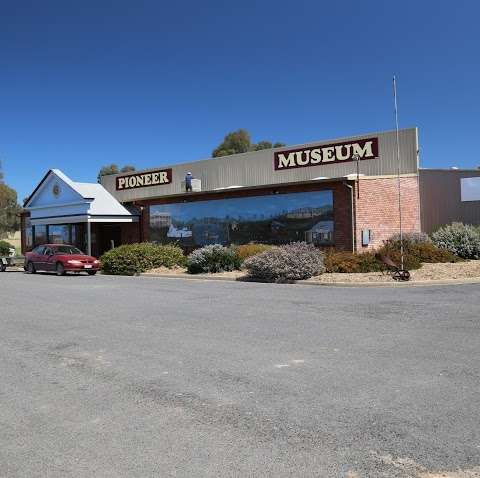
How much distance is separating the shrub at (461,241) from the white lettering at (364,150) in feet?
15.4

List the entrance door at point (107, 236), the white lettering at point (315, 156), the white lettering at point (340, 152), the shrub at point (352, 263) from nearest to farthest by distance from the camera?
1. the shrub at point (352, 263)
2. the white lettering at point (340, 152)
3. the white lettering at point (315, 156)
4. the entrance door at point (107, 236)

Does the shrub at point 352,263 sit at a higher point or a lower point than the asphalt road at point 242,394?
higher

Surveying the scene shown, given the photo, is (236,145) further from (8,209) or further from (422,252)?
(422,252)

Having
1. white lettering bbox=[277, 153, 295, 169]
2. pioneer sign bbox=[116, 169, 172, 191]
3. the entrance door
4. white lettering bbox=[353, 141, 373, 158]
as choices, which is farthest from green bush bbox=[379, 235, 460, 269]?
the entrance door

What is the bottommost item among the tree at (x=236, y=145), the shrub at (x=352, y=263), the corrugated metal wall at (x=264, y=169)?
the shrub at (x=352, y=263)

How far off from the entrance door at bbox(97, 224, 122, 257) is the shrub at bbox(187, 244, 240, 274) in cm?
1311

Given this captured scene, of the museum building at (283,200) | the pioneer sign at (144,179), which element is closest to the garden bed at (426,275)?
the museum building at (283,200)

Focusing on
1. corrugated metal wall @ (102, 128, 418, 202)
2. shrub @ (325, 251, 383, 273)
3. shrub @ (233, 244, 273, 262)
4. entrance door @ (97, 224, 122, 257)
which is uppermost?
corrugated metal wall @ (102, 128, 418, 202)

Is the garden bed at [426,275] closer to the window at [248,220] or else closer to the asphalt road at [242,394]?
the window at [248,220]

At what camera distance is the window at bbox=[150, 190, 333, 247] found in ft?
77.0

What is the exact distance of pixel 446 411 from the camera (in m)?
5.12

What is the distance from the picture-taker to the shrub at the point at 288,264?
1855cm

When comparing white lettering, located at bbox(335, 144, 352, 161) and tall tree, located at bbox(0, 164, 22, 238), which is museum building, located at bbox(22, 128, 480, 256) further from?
tall tree, located at bbox(0, 164, 22, 238)

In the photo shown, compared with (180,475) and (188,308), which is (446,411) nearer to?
(180,475)
